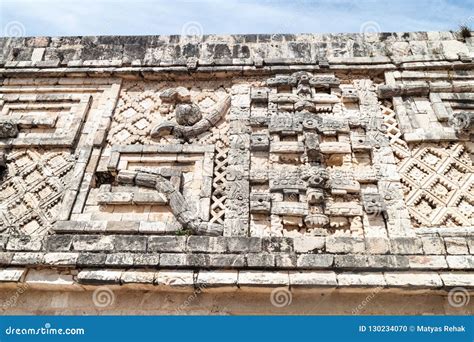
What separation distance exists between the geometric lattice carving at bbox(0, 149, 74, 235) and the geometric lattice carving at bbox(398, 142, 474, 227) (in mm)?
4272

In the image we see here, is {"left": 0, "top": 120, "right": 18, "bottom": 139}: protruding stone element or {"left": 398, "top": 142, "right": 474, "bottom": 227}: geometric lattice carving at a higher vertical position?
{"left": 0, "top": 120, "right": 18, "bottom": 139}: protruding stone element

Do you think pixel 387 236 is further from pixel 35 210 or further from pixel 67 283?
→ pixel 35 210

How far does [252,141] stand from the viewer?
5.31 meters

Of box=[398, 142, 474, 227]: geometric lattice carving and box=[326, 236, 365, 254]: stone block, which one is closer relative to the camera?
box=[326, 236, 365, 254]: stone block

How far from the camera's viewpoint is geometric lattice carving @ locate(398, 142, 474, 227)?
4.62 meters

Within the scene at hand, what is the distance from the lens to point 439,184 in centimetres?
492

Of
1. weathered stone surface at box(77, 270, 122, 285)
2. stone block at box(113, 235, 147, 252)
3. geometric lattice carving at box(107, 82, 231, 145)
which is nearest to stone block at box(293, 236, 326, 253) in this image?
stone block at box(113, 235, 147, 252)

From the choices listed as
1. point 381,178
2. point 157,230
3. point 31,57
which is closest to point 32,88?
point 31,57

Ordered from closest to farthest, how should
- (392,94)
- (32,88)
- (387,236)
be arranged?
1. (387,236)
2. (392,94)
3. (32,88)

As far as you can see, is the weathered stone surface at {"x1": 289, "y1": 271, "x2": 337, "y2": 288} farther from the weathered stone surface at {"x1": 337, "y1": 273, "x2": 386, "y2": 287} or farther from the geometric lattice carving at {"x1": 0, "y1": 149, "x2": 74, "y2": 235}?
the geometric lattice carving at {"x1": 0, "y1": 149, "x2": 74, "y2": 235}

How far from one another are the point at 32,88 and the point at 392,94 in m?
5.38

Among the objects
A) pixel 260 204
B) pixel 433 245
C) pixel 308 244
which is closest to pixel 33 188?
pixel 260 204

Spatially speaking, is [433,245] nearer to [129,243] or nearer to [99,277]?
[129,243]

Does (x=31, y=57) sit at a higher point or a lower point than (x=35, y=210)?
higher
